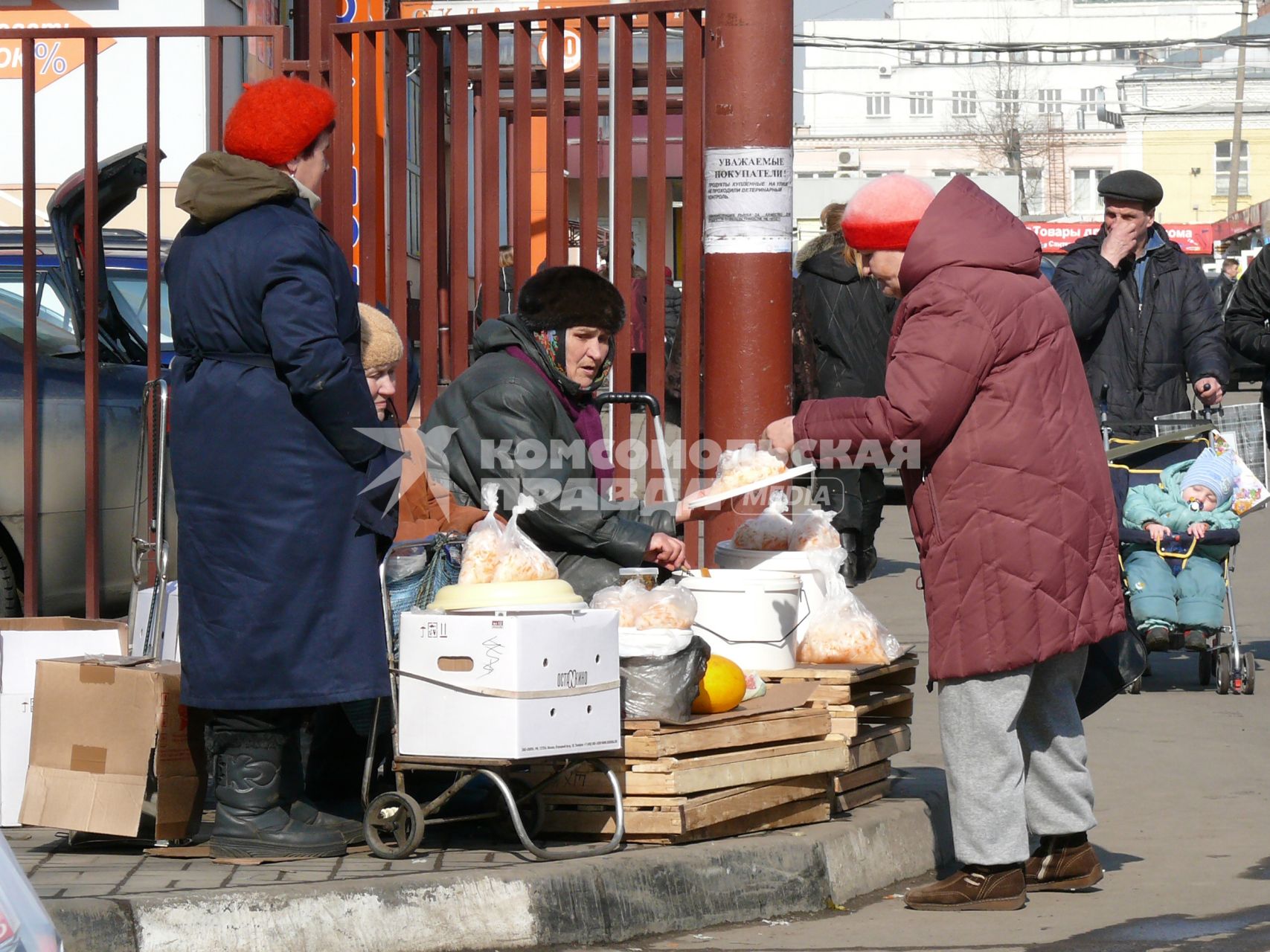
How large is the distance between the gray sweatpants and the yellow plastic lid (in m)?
1.04

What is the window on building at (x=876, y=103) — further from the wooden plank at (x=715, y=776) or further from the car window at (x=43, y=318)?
the wooden plank at (x=715, y=776)

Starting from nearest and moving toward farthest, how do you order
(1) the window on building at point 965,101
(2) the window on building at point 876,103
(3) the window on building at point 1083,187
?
(3) the window on building at point 1083,187 < (1) the window on building at point 965,101 < (2) the window on building at point 876,103

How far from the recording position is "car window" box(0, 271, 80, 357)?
7719 millimetres

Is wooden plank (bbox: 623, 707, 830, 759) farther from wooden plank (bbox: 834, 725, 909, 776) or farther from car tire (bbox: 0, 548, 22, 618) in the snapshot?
car tire (bbox: 0, 548, 22, 618)

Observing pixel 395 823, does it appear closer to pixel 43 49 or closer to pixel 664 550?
pixel 664 550

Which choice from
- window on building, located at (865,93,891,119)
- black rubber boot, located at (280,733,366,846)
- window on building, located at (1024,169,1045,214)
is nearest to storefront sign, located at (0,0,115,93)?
black rubber boot, located at (280,733,366,846)

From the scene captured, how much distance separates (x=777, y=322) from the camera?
5.84 meters

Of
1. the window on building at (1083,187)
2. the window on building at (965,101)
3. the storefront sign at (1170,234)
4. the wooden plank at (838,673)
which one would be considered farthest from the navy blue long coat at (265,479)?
the window on building at (965,101)

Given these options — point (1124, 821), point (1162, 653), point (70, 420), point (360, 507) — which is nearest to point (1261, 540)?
point (1162, 653)

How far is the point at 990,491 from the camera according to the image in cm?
451

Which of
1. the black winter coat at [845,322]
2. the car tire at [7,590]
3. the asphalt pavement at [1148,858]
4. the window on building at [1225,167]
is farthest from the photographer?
the window on building at [1225,167]

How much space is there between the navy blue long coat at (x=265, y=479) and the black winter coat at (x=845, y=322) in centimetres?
610

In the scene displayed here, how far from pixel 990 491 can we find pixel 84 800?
2.48 meters

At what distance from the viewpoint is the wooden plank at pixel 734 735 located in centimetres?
467
